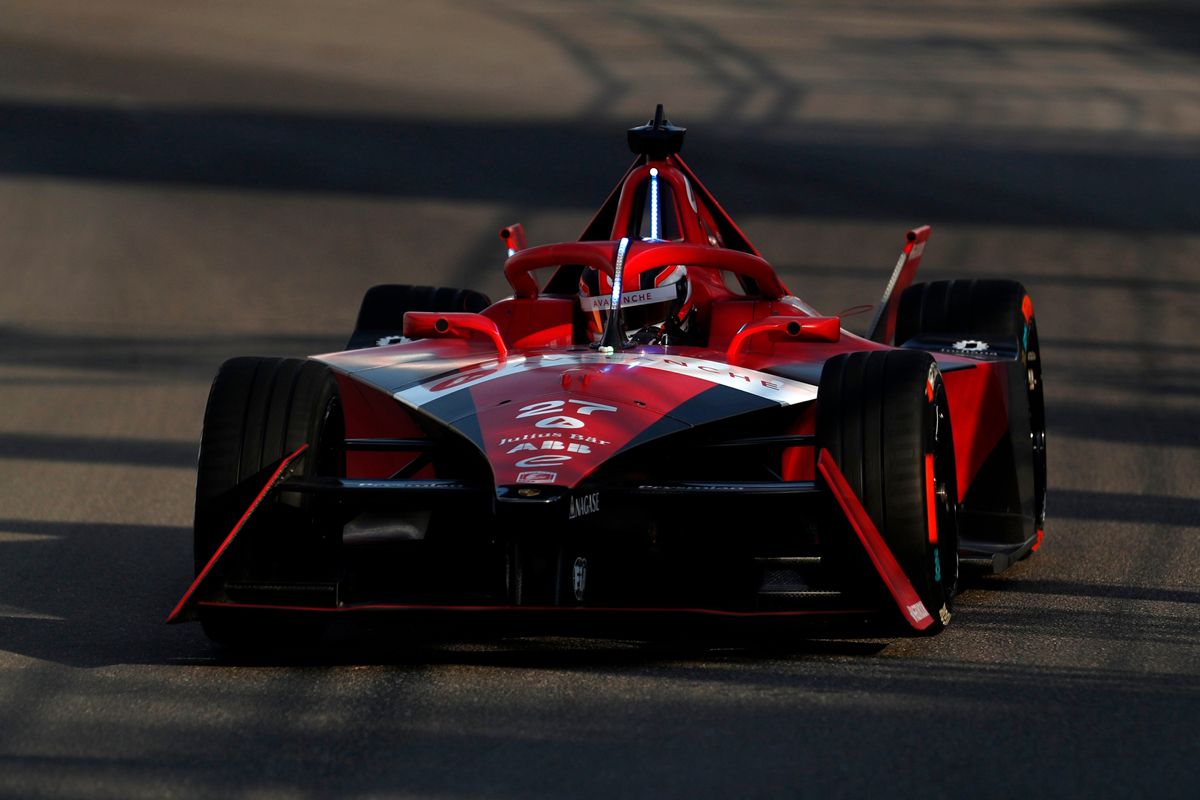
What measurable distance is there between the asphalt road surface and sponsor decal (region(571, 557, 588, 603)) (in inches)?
8.5

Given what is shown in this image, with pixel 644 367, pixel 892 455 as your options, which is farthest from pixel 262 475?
pixel 892 455

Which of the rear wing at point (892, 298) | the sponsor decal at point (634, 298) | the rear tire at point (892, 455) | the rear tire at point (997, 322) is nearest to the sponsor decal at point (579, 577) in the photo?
the rear tire at point (892, 455)

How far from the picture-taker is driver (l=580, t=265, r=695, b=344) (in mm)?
7656

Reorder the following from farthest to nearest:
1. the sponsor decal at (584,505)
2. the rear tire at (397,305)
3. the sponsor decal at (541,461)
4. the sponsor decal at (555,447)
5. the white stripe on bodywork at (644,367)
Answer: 1. the rear tire at (397,305)
2. the white stripe on bodywork at (644,367)
3. the sponsor decal at (555,447)
4. the sponsor decal at (541,461)
5. the sponsor decal at (584,505)

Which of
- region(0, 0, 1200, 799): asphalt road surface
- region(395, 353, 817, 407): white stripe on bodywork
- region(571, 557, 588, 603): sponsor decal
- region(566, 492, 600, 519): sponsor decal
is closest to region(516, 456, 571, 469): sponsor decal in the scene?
region(566, 492, 600, 519): sponsor decal

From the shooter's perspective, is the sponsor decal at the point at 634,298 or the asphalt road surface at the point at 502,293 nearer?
the asphalt road surface at the point at 502,293

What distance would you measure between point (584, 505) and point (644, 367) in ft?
3.63

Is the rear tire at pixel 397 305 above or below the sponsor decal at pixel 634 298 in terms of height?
below

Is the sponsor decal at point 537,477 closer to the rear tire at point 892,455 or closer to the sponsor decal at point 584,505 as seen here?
the sponsor decal at point 584,505

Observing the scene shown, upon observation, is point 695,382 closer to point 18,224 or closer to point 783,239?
point 783,239

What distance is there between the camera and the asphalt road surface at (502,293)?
16.3ft

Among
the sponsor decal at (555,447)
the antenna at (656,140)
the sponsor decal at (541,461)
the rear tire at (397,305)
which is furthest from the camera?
the rear tire at (397,305)

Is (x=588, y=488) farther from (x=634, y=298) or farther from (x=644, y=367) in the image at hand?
(x=634, y=298)

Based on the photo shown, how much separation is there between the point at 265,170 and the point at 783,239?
6375 mm
